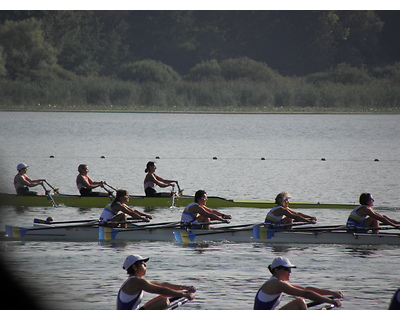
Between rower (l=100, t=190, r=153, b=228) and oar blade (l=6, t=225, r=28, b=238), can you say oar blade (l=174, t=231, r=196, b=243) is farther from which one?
oar blade (l=6, t=225, r=28, b=238)

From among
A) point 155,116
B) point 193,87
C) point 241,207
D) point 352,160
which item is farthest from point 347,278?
point 155,116

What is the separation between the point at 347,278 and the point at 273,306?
471 centimetres

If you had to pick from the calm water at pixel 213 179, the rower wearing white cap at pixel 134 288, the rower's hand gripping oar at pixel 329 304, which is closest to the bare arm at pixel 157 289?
the rower wearing white cap at pixel 134 288

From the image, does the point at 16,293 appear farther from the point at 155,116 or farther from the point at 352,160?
the point at 155,116

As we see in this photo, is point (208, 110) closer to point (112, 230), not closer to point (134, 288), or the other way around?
point (112, 230)

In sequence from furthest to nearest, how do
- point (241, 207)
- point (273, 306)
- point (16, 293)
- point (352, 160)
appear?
point (352, 160) < point (241, 207) < point (16, 293) < point (273, 306)

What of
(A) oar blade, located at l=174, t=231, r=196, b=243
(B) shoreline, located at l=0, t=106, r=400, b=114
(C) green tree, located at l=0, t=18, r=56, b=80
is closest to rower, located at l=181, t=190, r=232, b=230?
(A) oar blade, located at l=174, t=231, r=196, b=243

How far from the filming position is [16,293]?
47.0 feet

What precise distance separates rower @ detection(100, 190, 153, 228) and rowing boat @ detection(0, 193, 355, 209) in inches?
179

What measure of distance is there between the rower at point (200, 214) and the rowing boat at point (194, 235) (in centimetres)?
17

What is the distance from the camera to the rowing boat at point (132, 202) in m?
22.1

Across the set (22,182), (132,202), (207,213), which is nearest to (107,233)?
(207,213)

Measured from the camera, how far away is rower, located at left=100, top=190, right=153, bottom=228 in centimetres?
1716

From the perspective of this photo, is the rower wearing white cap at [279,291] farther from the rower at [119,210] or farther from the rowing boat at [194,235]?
the rower at [119,210]
